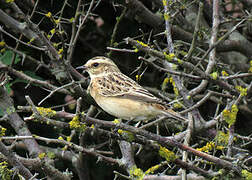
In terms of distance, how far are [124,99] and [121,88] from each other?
197 millimetres

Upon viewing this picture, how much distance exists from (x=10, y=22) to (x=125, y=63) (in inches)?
87.7

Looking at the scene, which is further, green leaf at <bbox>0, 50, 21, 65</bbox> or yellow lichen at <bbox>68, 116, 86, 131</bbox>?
green leaf at <bbox>0, 50, 21, 65</bbox>

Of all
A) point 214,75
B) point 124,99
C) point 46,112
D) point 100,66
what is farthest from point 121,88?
point 46,112

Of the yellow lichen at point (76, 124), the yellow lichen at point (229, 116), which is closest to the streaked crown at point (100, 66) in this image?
the yellow lichen at point (229, 116)

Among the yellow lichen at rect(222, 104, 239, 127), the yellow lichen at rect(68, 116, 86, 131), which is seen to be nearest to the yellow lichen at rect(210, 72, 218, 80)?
the yellow lichen at rect(222, 104, 239, 127)

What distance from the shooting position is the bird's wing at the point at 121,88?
519cm

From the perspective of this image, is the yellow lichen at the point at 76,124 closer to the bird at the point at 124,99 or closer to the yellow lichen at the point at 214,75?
the yellow lichen at the point at 214,75

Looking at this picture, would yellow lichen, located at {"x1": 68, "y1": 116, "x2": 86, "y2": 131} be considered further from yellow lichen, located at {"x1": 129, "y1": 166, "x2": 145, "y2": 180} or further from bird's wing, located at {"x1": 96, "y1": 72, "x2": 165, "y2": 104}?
bird's wing, located at {"x1": 96, "y1": 72, "x2": 165, "y2": 104}

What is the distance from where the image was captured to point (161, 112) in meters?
4.91

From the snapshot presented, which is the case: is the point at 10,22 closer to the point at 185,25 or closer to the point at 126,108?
the point at 126,108

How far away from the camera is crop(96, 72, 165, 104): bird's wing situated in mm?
5195

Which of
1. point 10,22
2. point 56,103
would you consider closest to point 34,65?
point 56,103

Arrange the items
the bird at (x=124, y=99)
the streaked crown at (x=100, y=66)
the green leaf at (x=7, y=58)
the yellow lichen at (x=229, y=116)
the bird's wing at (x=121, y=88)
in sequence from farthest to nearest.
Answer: the green leaf at (x=7, y=58) < the streaked crown at (x=100, y=66) < the bird's wing at (x=121, y=88) < the bird at (x=124, y=99) < the yellow lichen at (x=229, y=116)

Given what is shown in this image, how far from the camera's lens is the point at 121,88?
5445mm
